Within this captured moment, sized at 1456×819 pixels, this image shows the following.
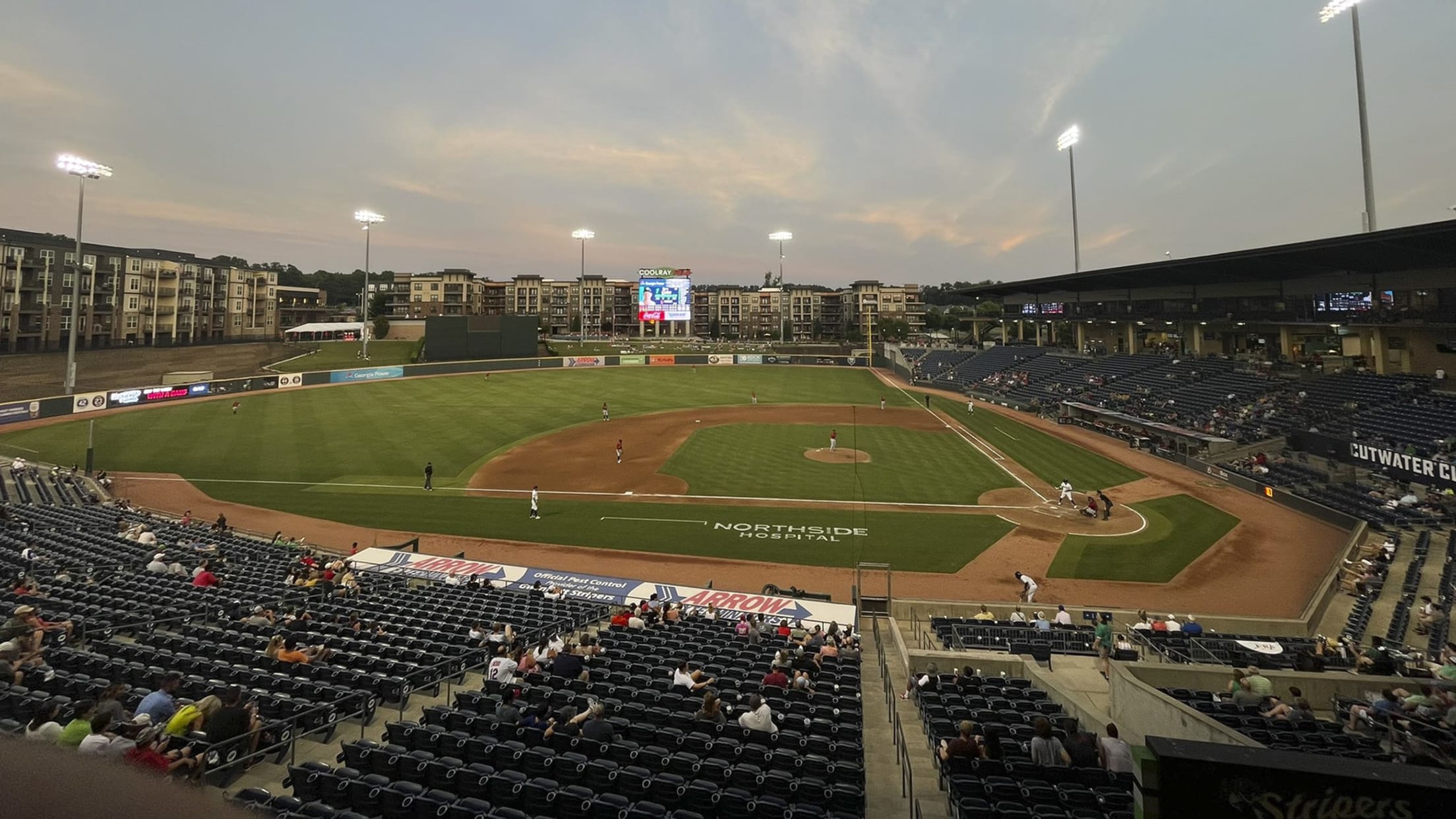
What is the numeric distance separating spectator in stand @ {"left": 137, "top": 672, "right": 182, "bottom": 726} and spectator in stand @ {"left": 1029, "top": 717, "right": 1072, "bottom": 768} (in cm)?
1151

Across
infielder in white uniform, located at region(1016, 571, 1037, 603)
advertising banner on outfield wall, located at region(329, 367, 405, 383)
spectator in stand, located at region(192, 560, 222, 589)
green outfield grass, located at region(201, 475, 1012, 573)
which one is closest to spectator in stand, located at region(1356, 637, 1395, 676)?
infielder in white uniform, located at region(1016, 571, 1037, 603)

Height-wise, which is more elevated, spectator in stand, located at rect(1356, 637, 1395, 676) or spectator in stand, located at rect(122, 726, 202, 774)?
spectator in stand, located at rect(122, 726, 202, 774)

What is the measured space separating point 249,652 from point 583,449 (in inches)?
1335

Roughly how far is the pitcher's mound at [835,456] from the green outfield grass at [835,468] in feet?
1.67

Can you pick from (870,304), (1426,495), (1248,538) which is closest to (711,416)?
(1248,538)

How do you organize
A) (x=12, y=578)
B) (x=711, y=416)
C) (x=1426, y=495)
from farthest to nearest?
(x=711, y=416), (x=1426, y=495), (x=12, y=578)

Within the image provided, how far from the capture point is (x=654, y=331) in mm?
159625

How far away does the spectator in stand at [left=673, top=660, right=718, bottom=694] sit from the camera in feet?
38.2

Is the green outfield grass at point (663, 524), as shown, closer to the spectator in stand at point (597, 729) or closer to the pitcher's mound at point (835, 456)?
the pitcher's mound at point (835, 456)

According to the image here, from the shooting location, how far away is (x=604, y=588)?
22.6 metres

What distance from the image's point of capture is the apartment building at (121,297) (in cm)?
6919

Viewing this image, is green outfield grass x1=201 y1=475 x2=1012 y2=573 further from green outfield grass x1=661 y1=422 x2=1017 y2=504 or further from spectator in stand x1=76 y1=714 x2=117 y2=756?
spectator in stand x1=76 y1=714 x2=117 y2=756

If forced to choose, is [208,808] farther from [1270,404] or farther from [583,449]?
[1270,404]

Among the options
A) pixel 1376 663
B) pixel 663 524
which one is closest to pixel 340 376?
pixel 663 524
